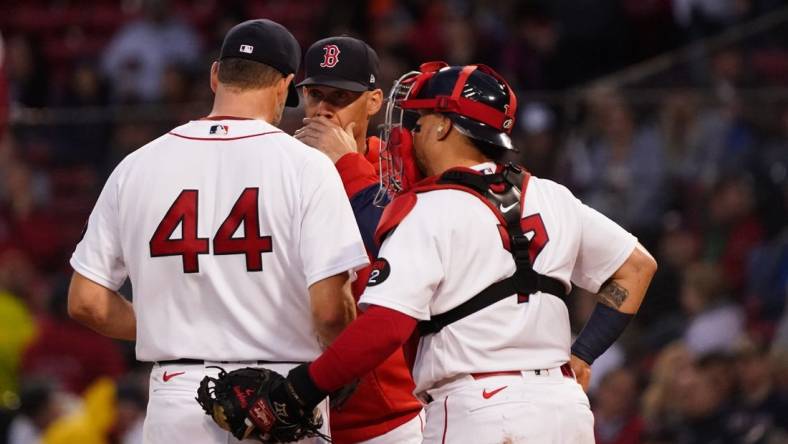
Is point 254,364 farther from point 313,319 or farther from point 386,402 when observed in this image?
point 386,402

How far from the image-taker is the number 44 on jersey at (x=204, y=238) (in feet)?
14.9

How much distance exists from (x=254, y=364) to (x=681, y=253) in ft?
17.6

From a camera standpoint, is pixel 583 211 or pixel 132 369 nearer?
pixel 583 211

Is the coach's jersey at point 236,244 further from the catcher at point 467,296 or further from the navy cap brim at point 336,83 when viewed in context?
the navy cap brim at point 336,83

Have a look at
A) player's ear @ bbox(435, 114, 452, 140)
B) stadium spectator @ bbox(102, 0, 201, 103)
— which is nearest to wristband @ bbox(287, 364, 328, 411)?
player's ear @ bbox(435, 114, 452, 140)

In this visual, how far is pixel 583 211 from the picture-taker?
15.4 ft

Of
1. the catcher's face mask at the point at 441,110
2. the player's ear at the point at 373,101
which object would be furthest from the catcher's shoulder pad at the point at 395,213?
the player's ear at the point at 373,101

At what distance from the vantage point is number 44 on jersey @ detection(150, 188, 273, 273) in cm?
453

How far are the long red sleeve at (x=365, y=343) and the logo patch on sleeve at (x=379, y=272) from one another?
0.26 feet

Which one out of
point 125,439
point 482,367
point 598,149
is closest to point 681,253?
point 598,149

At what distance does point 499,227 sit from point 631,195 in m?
5.28

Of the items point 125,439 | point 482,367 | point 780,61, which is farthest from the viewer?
point 780,61

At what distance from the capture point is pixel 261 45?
4742mm

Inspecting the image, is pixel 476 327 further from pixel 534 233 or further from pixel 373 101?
→ pixel 373 101
